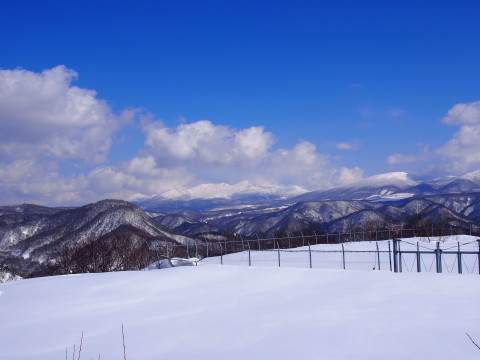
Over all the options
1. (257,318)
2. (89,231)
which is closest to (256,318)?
(257,318)

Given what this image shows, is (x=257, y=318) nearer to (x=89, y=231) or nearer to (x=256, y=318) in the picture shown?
(x=256, y=318)

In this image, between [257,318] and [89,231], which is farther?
[89,231]

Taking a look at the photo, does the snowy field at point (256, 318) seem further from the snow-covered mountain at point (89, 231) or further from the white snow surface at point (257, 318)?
the snow-covered mountain at point (89, 231)

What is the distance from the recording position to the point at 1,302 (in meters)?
17.6

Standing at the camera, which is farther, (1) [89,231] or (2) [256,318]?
(1) [89,231]

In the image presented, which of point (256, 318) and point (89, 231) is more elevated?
point (256, 318)

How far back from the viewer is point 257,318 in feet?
39.4

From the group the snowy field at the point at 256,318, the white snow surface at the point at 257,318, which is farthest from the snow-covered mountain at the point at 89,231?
the white snow surface at the point at 257,318

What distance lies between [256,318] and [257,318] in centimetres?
3

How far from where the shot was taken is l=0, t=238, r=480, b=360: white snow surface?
926 centimetres

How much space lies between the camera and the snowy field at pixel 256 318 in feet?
30.4

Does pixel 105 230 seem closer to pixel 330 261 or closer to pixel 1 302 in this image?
pixel 330 261

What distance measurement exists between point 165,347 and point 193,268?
13.4 meters

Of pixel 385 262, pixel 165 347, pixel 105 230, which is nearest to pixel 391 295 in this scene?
pixel 165 347
